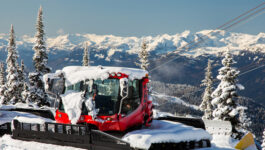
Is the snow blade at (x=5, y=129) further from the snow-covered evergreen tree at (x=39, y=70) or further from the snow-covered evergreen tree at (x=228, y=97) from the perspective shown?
the snow-covered evergreen tree at (x=39, y=70)

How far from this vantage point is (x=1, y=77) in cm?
4938

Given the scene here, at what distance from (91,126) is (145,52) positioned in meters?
35.4

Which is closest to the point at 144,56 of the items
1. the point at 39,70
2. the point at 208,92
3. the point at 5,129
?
the point at 208,92

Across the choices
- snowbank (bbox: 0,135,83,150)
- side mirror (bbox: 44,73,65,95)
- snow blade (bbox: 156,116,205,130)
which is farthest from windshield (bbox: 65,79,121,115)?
snow blade (bbox: 156,116,205,130)

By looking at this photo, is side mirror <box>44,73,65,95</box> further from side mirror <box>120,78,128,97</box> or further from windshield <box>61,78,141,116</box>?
side mirror <box>120,78,128,97</box>

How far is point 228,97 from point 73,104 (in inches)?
931

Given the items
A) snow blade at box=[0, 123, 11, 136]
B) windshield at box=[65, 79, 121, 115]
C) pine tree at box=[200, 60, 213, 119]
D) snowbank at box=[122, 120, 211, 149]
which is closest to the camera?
snowbank at box=[122, 120, 211, 149]

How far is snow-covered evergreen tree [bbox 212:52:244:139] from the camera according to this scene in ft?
91.1

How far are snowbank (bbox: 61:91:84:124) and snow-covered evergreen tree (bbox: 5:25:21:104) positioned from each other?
37837 millimetres

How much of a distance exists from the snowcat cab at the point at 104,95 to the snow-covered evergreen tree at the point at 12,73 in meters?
36.9

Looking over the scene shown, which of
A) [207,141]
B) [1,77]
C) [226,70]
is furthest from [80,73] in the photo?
[1,77]

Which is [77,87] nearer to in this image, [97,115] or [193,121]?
[97,115]

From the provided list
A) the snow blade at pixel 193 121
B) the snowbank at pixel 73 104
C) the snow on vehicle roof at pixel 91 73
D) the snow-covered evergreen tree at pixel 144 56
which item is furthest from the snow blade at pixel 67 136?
the snow-covered evergreen tree at pixel 144 56

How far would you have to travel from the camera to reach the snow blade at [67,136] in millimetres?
7148
